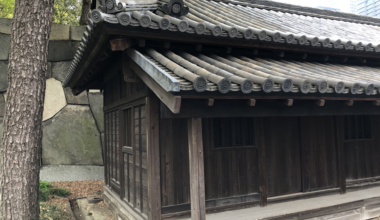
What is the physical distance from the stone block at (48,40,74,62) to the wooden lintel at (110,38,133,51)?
351 inches

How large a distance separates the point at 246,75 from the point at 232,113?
53 centimetres

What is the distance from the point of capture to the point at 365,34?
7.74m

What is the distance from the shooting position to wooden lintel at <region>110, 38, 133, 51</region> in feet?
12.7

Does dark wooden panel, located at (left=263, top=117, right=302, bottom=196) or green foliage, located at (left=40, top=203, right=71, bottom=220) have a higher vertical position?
dark wooden panel, located at (left=263, top=117, right=302, bottom=196)

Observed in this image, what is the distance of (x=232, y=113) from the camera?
11.7ft

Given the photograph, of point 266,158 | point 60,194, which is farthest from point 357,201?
point 60,194

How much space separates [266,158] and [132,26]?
338 centimetres

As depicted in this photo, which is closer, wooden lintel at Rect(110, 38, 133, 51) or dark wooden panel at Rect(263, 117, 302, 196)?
wooden lintel at Rect(110, 38, 133, 51)

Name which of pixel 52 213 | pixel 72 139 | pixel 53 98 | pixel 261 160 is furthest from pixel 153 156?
pixel 53 98

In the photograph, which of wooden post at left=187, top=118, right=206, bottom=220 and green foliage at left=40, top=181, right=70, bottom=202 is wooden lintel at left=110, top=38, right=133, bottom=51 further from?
green foliage at left=40, top=181, right=70, bottom=202

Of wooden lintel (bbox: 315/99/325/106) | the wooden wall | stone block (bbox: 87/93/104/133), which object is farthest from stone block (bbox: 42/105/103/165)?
wooden lintel (bbox: 315/99/325/106)

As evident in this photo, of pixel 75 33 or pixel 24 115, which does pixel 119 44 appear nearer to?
pixel 24 115

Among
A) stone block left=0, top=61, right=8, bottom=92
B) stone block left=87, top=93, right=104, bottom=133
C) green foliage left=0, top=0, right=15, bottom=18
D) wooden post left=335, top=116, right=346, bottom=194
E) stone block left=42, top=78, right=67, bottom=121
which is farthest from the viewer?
green foliage left=0, top=0, right=15, bottom=18

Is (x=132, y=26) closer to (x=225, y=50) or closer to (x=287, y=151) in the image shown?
(x=225, y=50)
